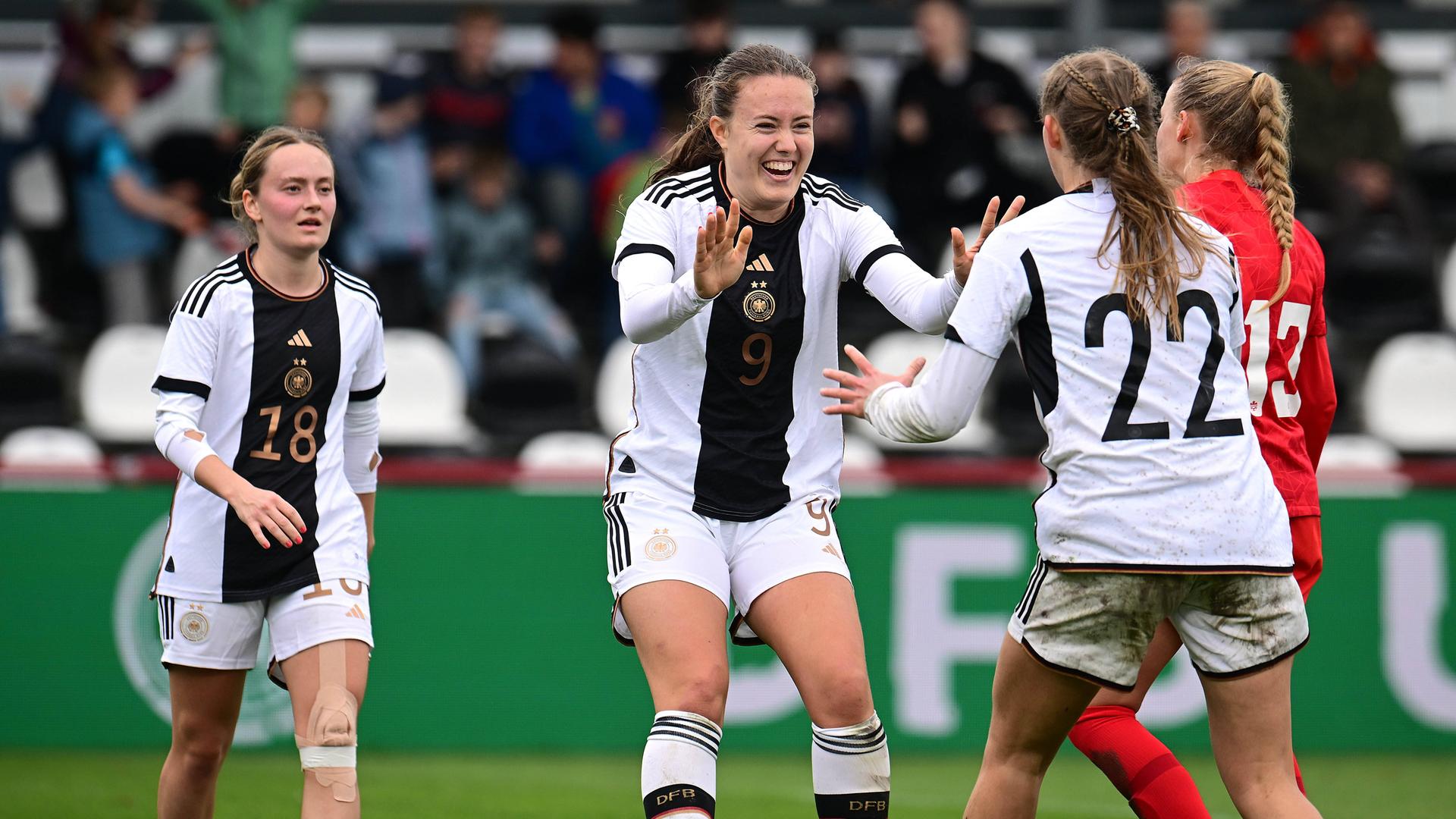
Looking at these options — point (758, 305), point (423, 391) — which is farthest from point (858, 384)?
→ point (423, 391)

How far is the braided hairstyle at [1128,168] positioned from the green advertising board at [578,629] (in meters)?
4.20

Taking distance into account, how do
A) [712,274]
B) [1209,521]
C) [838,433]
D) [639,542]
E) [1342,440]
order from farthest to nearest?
[1342,440], [838,433], [639,542], [712,274], [1209,521]

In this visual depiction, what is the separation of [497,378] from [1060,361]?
6005mm

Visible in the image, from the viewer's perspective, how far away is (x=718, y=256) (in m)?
4.07

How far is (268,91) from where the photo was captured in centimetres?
988

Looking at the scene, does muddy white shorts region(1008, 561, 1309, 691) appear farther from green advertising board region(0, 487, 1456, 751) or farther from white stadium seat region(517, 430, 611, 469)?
white stadium seat region(517, 430, 611, 469)

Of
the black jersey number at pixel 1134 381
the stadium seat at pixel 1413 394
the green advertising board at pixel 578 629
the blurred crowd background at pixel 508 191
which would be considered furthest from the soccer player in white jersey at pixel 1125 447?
the stadium seat at pixel 1413 394

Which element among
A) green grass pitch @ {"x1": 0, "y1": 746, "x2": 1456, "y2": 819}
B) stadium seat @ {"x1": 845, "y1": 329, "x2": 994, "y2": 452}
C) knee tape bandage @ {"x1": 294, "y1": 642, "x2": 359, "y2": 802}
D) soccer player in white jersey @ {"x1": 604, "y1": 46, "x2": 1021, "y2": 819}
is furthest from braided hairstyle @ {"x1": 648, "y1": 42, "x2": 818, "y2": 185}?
stadium seat @ {"x1": 845, "y1": 329, "x2": 994, "y2": 452}

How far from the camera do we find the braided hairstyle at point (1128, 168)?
383 cm

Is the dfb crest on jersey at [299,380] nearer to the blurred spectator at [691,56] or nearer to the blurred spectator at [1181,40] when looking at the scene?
the blurred spectator at [691,56]

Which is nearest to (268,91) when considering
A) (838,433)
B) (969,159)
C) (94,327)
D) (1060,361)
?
(94,327)

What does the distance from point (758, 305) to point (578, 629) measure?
150 inches

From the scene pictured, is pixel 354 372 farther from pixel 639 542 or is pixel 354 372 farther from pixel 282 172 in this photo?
pixel 639 542

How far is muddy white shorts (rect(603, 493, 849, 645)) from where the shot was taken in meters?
4.37
